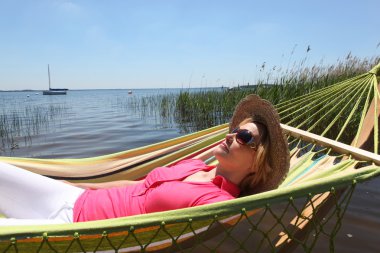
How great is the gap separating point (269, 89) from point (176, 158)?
4.25 metres

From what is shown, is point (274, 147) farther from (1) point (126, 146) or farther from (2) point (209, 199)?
(1) point (126, 146)

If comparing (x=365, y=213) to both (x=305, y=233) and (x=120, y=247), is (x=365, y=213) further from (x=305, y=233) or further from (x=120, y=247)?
(x=120, y=247)

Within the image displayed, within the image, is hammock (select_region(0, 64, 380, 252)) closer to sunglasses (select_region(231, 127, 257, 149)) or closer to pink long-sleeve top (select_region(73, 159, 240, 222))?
pink long-sleeve top (select_region(73, 159, 240, 222))

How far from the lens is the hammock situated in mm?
1154

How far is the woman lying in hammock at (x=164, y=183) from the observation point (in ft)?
5.45

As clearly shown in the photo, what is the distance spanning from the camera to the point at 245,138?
65.2 inches

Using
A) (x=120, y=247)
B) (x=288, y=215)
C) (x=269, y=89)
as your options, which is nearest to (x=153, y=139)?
(x=269, y=89)

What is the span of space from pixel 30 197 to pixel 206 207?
42.0 inches

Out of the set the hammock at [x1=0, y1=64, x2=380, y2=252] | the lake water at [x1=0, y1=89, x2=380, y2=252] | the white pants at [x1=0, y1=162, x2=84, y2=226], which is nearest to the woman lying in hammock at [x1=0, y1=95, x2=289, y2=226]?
the white pants at [x1=0, y1=162, x2=84, y2=226]

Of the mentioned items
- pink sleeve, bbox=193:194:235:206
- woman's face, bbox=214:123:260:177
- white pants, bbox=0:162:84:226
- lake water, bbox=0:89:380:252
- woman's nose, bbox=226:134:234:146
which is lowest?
lake water, bbox=0:89:380:252

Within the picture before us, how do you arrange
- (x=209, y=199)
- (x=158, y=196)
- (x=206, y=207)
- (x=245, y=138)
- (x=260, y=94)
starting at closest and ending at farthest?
(x=206, y=207) < (x=209, y=199) < (x=158, y=196) < (x=245, y=138) < (x=260, y=94)

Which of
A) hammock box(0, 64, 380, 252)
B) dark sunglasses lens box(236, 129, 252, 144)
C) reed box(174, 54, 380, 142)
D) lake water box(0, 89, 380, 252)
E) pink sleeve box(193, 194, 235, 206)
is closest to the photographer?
hammock box(0, 64, 380, 252)

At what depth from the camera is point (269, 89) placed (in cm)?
642

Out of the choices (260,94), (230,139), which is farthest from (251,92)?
(230,139)
